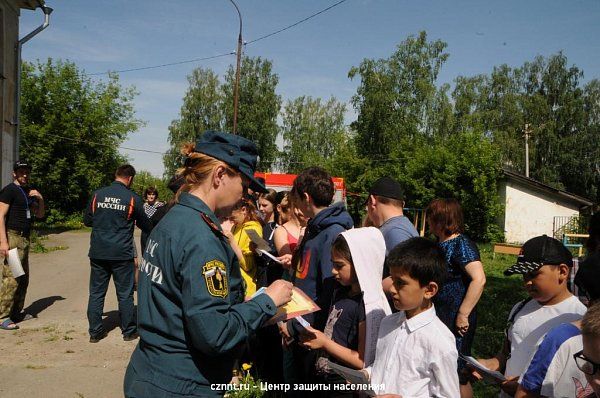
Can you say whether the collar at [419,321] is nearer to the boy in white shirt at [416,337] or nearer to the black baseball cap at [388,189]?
the boy in white shirt at [416,337]

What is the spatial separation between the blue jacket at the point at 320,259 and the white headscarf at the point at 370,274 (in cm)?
33

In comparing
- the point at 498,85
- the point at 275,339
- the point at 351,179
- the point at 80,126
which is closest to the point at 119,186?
the point at 275,339

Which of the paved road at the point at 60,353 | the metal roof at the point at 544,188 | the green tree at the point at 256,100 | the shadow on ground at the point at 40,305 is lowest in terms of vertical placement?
the paved road at the point at 60,353

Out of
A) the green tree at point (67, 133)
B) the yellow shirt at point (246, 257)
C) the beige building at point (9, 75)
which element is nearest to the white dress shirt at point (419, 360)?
the yellow shirt at point (246, 257)

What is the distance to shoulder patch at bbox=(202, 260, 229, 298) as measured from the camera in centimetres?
176

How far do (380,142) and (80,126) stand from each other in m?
22.1

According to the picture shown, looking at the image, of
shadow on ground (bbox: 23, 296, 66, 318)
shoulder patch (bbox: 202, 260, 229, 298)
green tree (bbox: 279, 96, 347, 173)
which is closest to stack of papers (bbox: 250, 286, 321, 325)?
shoulder patch (bbox: 202, 260, 229, 298)

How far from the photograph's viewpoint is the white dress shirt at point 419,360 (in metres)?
2.19

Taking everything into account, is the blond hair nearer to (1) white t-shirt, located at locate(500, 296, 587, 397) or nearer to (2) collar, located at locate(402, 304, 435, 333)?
(2) collar, located at locate(402, 304, 435, 333)

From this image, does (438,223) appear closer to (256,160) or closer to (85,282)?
(256,160)

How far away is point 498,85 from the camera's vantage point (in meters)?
40.4

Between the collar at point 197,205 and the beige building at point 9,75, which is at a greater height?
the beige building at point 9,75

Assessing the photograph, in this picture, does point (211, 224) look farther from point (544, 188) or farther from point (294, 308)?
point (544, 188)

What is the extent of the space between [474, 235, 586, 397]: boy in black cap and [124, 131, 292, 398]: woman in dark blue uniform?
1.45 metres
